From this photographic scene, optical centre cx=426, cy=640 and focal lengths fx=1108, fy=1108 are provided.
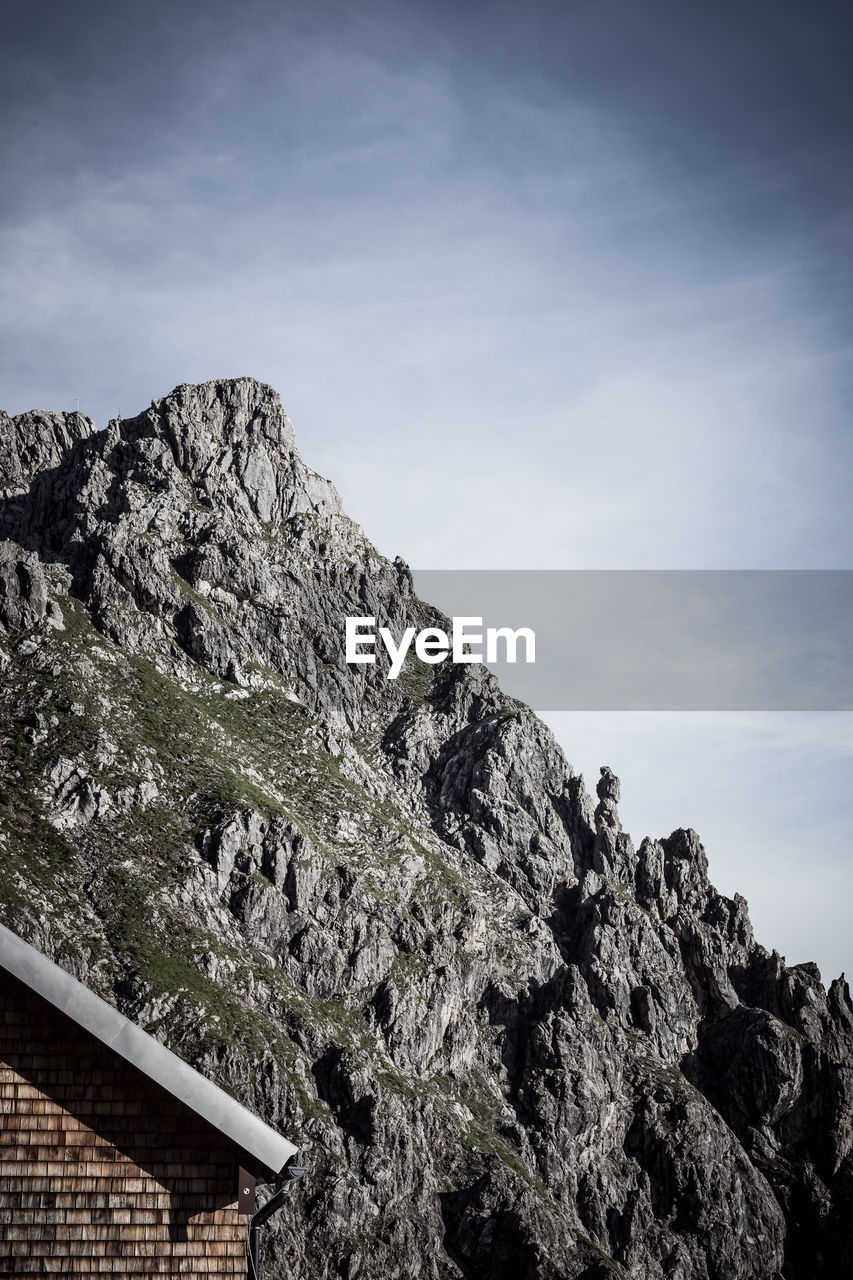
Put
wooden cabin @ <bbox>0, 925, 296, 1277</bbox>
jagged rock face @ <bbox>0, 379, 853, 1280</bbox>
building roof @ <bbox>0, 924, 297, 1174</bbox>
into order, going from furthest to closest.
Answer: jagged rock face @ <bbox>0, 379, 853, 1280</bbox>
wooden cabin @ <bbox>0, 925, 296, 1277</bbox>
building roof @ <bbox>0, 924, 297, 1174</bbox>

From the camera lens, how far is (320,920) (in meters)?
122

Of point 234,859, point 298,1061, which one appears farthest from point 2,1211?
point 234,859

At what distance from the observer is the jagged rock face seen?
105438mm

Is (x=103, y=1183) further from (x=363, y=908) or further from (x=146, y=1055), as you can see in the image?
(x=363, y=908)

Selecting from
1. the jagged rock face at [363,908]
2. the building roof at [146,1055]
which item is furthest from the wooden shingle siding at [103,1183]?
the jagged rock face at [363,908]

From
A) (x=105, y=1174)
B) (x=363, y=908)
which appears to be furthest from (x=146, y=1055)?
(x=363, y=908)

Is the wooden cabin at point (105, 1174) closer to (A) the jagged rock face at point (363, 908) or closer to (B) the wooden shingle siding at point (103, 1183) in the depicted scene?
(B) the wooden shingle siding at point (103, 1183)

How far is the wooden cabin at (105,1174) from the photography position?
14.7 meters

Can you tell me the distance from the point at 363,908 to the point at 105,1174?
112m

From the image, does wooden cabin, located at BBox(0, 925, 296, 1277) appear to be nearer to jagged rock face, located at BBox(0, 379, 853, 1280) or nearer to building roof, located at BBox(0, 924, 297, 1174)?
building roof, located at BBox(0, 924, 297, 1174)

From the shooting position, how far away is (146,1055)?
1444 cm

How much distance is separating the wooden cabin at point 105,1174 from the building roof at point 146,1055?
3cm

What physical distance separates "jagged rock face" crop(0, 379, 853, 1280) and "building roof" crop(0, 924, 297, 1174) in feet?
287

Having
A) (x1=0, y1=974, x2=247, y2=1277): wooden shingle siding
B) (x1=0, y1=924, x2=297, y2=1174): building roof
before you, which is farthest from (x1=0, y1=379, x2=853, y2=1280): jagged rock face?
(x1=0, y1=924, x2=297, y2=1174): building roof
